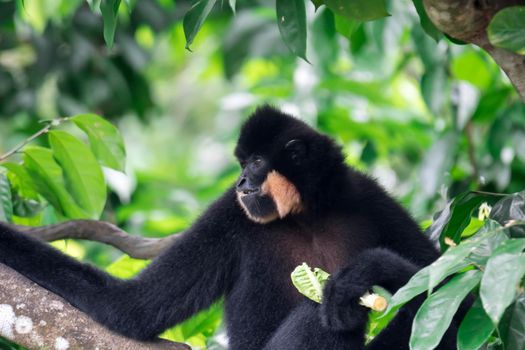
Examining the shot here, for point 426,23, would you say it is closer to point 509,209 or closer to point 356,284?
point 509,209

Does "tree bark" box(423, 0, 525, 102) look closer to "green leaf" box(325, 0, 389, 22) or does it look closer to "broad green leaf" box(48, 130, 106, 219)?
"green leaf" box(325, 0, 389, 22)

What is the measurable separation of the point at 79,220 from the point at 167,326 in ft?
3.01

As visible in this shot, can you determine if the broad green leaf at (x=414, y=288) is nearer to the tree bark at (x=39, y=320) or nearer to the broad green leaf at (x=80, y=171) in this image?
the tree bark at (x=39, y=320)

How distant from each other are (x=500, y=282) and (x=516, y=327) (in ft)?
2.41

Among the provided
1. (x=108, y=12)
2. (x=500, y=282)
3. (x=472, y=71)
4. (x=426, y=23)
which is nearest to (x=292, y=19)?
(x=426, y=23)

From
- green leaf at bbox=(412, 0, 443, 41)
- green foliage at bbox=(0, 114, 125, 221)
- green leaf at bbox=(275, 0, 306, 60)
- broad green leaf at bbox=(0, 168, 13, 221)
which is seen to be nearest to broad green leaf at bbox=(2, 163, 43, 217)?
green foliage at bbox=(0, 114, 125, 221)

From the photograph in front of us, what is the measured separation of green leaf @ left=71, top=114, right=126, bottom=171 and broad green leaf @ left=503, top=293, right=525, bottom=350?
2680 millimetres

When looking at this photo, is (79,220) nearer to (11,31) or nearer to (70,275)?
(70,275)

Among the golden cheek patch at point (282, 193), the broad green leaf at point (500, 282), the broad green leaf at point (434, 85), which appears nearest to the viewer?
the broad green leaf at point (500, 282)

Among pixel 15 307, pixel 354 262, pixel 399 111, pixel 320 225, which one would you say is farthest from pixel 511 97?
pixel 15 307

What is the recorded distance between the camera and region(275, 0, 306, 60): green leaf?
13.4ft

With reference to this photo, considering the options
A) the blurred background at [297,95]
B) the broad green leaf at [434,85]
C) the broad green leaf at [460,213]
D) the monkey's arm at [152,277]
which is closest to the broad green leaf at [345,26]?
the broad green leaf at [460,213]

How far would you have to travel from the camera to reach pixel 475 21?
10.7 ft

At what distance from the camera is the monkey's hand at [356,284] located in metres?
4.20
